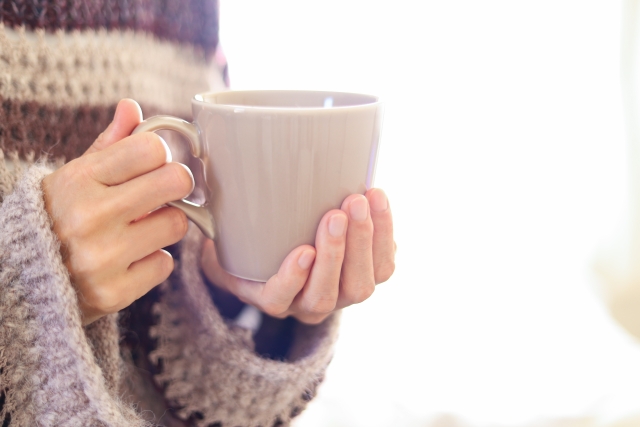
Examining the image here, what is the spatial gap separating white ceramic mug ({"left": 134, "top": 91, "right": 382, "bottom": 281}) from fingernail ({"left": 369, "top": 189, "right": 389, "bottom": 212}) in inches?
0.7

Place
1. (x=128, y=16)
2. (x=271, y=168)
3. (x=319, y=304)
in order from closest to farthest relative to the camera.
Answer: (x=271, y=168) → (x=319, y=304) → (x=128, y=16)

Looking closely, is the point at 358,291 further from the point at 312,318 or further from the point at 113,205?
the point at 113,205

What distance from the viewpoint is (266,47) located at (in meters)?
0.71

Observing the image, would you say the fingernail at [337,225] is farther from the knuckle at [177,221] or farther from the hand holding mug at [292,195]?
the knuckle at [177,221]

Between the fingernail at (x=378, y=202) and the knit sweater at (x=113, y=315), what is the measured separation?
213 millimetres

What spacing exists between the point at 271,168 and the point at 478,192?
0.50 metres

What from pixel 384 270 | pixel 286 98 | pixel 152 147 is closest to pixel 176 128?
pixel 152 147

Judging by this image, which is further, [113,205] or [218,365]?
[218,365]

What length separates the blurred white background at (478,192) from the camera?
629 mm

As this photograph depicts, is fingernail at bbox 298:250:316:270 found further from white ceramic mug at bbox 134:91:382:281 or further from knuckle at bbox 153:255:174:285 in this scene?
knuckle at bbox 153:255:174:285

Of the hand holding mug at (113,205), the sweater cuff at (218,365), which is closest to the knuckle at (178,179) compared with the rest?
the hand holding mug at (113,205)

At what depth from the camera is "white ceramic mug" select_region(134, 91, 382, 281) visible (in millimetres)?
317

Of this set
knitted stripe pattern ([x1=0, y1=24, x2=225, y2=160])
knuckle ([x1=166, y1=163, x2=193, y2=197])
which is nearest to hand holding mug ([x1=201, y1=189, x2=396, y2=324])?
knuckle ([x1=166, y1=163, x2=193, y2=197])

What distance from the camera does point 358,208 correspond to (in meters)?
0.36
